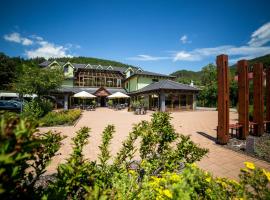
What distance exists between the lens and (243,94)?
26.8 ft

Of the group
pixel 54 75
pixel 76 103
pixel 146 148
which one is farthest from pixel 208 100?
pixel 146 148

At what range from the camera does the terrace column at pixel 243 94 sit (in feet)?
26.5

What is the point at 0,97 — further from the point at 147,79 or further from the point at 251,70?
the point at 251,70

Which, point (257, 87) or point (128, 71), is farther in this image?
point (128, 71)

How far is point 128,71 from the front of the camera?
1657 inches

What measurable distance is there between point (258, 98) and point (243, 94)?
1802 millimetres

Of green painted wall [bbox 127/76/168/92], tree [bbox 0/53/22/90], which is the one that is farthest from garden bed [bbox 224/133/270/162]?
tree [bbox 0/53/22/90]

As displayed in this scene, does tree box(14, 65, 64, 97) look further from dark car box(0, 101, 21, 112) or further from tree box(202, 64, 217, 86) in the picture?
tree box(202, 64, 217, 86)

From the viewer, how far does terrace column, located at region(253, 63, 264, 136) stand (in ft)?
29.5

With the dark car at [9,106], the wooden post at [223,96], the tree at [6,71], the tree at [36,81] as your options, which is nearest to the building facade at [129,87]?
the tree at [36,81]

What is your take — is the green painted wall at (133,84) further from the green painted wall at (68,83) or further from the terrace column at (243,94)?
the terrace column at (243,94)

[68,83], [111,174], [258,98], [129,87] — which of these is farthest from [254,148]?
[68,83]

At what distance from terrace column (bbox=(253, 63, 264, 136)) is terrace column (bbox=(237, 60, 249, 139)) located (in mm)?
1363

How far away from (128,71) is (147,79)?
30.9ft
